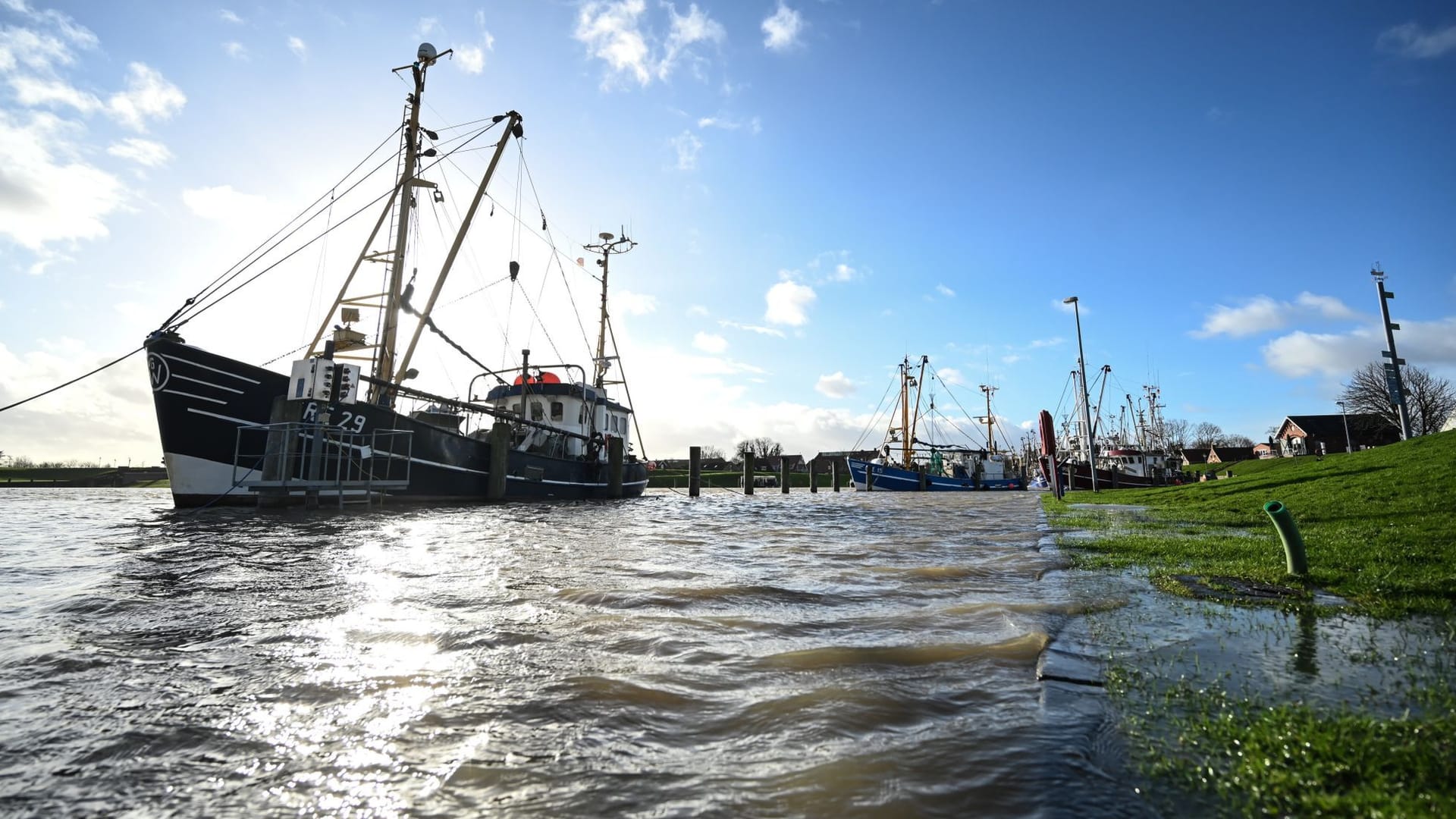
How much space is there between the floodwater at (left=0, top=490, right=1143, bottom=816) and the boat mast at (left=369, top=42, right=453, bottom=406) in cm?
1482

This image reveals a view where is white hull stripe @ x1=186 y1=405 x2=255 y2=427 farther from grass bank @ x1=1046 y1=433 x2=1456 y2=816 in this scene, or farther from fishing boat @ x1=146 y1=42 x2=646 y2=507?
grass bank @ x1=1046 y1=433 x2=1456 y2=816

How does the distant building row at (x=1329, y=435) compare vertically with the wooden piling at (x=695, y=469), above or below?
above

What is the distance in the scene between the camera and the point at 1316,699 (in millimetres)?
2041

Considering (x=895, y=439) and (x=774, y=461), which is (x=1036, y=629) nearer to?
(x=895, y=439)

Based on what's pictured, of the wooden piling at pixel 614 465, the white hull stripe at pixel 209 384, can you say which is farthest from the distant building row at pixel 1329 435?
the white hull stripe at pixel 209 384

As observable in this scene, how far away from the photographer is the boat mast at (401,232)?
64.1ft

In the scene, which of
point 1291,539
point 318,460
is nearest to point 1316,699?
point 1291,539

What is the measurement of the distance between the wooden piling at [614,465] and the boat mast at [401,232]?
7982mm

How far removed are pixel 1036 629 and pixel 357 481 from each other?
14.3 metres

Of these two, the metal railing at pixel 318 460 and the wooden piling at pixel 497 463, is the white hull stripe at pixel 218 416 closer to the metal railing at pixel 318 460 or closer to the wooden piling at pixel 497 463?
the metal railing at pixel 318 460

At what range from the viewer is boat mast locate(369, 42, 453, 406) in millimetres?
19531

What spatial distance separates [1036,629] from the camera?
11.0 ft

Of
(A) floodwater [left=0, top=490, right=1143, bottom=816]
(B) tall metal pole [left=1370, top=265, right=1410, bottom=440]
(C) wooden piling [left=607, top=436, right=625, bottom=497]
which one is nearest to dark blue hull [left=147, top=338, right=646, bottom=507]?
(C) wooden piling [left=607, top=436, right=625, bottom=497]

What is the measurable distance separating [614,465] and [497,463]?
254 inches
